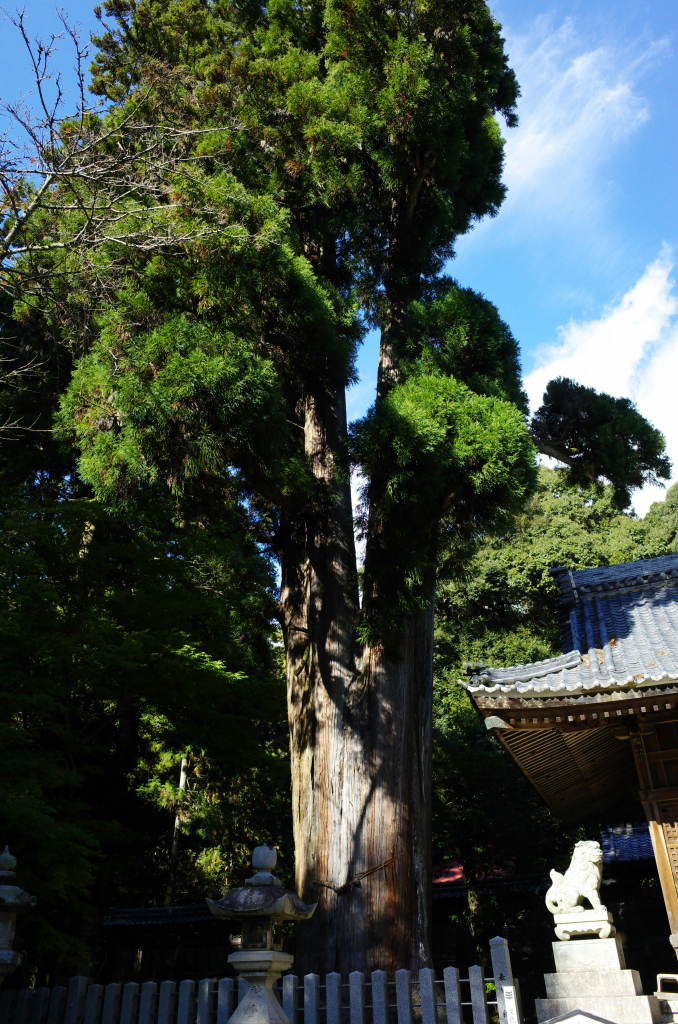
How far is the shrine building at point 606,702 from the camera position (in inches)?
204

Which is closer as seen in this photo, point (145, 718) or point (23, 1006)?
point (23, 1006)

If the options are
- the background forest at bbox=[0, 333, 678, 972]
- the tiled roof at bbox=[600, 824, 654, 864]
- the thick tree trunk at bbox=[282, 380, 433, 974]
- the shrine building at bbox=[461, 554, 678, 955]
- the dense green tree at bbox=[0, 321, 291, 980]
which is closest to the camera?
the thick tree trunk at bbox=[282, 380, 433, 974]

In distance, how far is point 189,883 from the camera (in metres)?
14.2

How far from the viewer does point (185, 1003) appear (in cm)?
428

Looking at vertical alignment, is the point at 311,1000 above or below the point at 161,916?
below

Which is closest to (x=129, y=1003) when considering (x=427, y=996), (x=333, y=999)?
(x=333, y=999)

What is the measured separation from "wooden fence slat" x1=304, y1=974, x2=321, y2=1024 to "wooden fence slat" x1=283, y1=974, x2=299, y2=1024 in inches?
2.7

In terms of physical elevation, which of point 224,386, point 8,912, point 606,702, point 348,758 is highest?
point 224,386

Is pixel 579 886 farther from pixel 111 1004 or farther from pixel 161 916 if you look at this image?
pixel 161 916

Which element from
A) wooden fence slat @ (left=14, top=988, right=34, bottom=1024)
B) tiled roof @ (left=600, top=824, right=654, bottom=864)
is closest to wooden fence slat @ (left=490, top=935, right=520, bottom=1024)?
wooden fence slat @ (left=14, top=988, right=34, bottom=1024)

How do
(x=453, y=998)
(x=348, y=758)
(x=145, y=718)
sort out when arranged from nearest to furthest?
(x=453, y=998), (x=348, y=758), (x=145, y=718)

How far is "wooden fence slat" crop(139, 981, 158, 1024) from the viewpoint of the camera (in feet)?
14.3

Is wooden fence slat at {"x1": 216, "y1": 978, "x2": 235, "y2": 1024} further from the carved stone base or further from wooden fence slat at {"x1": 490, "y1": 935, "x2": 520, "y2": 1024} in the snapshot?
the carved stone base

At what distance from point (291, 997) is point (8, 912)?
5.90 ft
